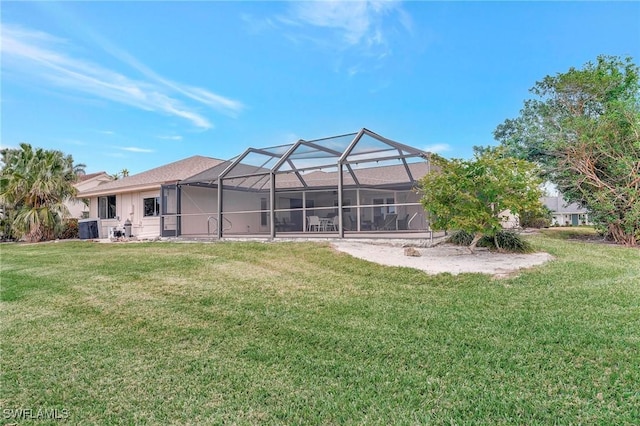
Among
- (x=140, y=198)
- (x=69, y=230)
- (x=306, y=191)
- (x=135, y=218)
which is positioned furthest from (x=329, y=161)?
(x=69, y=230)

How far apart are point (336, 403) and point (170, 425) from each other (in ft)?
4.07

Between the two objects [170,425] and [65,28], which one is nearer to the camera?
[170,425]

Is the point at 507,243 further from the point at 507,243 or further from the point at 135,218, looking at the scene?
the point at 135,218

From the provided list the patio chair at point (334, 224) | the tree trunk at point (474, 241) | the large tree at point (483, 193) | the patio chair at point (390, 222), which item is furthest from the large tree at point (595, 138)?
the patio chair at point (334, 224)

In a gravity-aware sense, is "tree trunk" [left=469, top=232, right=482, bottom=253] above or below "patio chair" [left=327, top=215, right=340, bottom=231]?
below

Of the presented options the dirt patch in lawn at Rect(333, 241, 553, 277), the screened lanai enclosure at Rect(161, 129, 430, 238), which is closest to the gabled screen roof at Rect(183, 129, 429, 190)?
the screened lanai enclosure at Rect(161, 129, 430, 238)

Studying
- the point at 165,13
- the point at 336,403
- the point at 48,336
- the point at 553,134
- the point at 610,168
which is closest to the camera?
the point at 336,403

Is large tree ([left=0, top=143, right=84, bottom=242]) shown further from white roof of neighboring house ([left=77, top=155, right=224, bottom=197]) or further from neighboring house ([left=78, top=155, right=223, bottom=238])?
white roof of neighboring house ([left=77, top=155, right=224, bottom=197])

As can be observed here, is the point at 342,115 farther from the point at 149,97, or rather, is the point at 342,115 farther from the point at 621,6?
the point at 621,6

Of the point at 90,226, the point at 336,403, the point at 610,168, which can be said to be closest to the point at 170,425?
the point at 336,403

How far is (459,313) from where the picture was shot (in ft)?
15.5

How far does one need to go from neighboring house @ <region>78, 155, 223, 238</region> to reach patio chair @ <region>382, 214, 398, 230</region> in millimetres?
9273

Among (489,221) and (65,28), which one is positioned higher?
(65,28)

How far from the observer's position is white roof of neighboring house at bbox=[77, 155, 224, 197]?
17.0m
